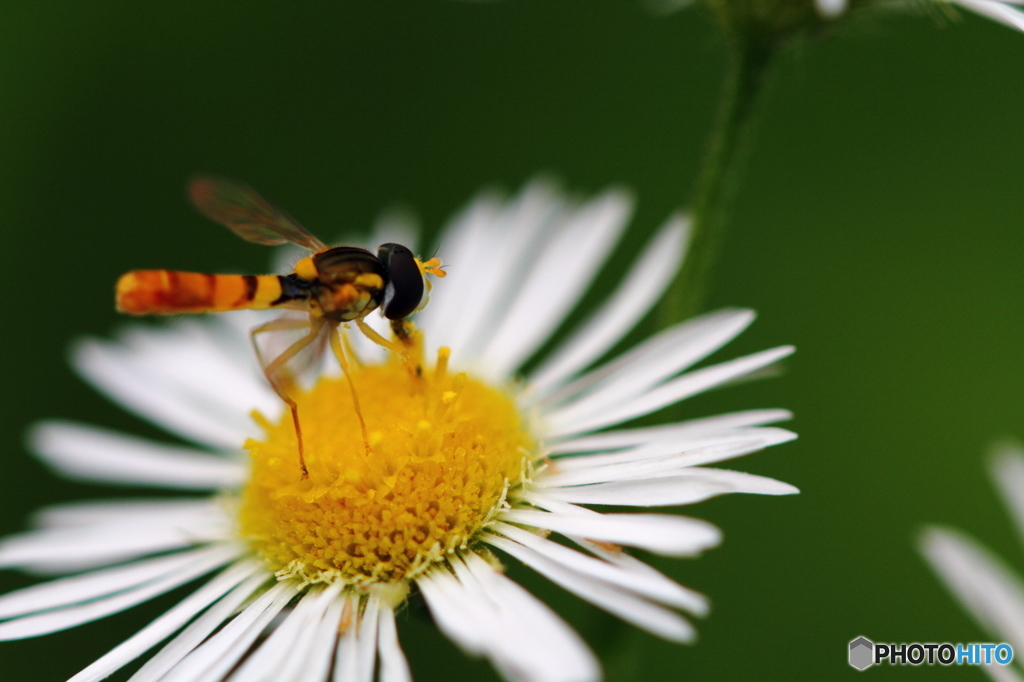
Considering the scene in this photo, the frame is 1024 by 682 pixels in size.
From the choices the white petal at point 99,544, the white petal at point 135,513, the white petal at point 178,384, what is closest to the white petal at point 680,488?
the white petal at point 99,544

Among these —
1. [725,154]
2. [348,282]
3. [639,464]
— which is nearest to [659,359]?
[639,464]

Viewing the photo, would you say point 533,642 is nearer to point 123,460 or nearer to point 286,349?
point 286,349

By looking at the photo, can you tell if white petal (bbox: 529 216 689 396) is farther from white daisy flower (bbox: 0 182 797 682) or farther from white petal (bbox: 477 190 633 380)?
white petal (bbox: 477 190 633 380)

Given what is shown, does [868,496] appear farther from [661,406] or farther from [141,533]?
[141,533]

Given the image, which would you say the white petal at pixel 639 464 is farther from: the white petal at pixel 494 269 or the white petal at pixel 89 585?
the white petal at pixel 89 585

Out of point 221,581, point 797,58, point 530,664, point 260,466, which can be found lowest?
point 530,664

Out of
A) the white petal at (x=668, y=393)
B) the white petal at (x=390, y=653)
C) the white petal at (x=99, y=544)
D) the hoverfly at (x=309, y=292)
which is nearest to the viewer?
the white petal at (x=390, y=653)

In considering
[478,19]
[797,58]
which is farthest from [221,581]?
[478,19]
